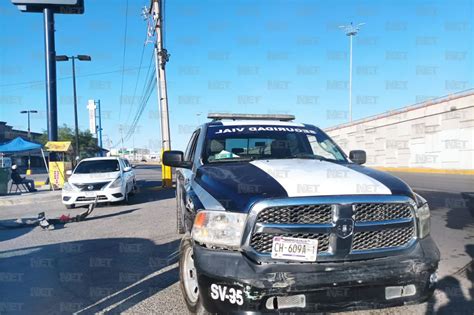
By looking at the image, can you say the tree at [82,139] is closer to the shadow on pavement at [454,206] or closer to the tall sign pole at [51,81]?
the tall sign pole at [51,81]

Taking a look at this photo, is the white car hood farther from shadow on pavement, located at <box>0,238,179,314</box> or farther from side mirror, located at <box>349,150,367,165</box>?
side mirror, located at <box>349,150,367,165</box>

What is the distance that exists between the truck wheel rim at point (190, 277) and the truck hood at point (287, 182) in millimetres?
673

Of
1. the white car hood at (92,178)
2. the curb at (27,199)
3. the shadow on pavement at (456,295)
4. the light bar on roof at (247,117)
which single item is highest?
the light bar on roof at (247,117)

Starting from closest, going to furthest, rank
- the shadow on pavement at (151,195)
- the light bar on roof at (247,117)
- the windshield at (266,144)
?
the windshield at (266,144), the light bar on roof at (247,117), the shadow on pavement at (151,195)

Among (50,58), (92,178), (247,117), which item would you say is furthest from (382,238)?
(50,58)

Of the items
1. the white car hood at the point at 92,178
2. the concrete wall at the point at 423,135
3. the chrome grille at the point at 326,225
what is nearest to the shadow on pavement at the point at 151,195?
the white car hood at the point at 92,178

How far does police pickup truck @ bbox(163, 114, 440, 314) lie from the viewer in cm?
262

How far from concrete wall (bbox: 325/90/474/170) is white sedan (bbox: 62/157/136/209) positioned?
23.1 meters

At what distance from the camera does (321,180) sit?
3055 mm

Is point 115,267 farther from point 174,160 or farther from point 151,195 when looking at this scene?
point 151,195

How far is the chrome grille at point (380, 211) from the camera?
2.86m

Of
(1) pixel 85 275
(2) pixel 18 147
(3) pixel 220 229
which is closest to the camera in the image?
(3) pixel 220 229

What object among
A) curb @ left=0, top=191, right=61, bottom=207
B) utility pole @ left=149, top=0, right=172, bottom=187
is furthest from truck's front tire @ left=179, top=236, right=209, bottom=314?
utility pole @ left=149, top=0, right=172, bottom=187

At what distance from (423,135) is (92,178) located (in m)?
A: 27.1
